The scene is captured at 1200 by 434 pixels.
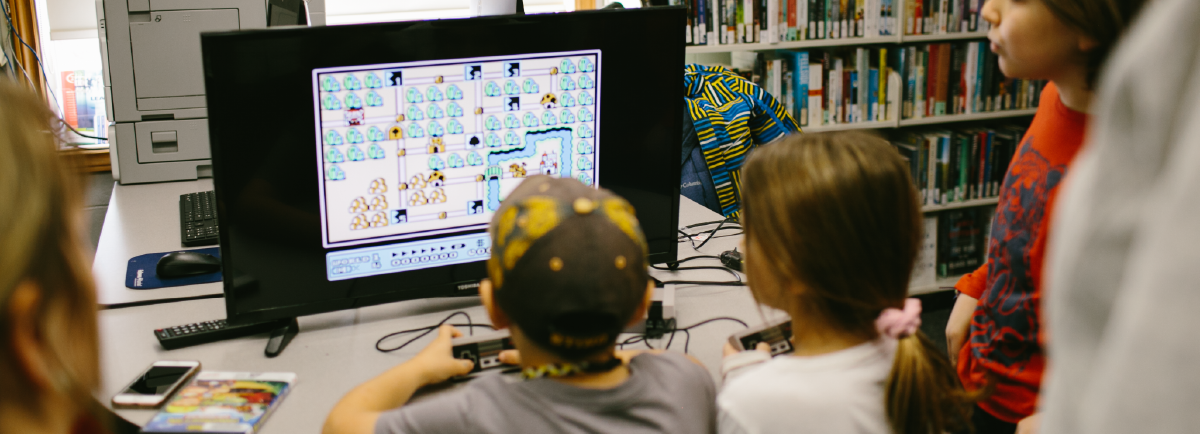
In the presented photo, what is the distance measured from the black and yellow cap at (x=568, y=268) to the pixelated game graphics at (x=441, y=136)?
459 mm

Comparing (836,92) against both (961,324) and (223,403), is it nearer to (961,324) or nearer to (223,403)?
(961,324)

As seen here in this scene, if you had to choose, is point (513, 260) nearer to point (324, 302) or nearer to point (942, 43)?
point (324, 302)

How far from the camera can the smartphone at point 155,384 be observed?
1011mm

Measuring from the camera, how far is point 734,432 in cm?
85

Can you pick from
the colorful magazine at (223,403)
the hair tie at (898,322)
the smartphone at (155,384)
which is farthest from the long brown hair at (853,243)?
the smartphone at (155,384)

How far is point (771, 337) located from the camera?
1.11m

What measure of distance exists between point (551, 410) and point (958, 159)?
280 cm

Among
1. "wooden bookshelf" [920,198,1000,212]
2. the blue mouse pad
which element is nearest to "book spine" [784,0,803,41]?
"wooden bookshelf" [920,198,1000,212]

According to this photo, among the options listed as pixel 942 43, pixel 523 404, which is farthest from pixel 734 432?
pixel 942 43

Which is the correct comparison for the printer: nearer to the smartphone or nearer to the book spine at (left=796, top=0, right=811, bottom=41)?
the smartphone

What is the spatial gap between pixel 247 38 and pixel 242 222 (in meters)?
0.27

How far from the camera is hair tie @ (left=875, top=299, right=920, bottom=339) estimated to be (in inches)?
34.1

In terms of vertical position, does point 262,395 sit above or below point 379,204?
below

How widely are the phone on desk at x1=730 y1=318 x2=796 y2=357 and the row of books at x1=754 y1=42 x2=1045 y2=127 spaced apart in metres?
1.90
